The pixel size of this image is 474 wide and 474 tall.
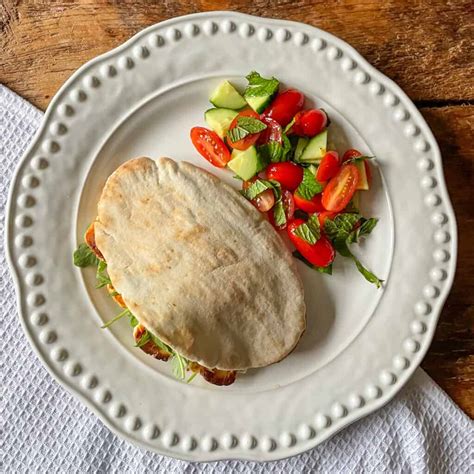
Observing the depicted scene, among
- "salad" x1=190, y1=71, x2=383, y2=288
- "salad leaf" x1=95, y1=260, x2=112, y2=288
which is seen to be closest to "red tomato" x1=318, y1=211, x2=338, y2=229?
"salad" x1=190, y1=71, x2=383, y2=288

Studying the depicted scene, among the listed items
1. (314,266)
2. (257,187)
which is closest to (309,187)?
(257,187)

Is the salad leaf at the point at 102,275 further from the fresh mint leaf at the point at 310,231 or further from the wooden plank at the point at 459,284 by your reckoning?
the wooden plank at the point at 459,284

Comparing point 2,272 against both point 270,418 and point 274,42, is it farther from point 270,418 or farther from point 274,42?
point 274,42

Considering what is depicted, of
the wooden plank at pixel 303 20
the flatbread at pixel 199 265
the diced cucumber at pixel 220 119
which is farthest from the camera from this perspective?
the wooden plank at pixel 303 20

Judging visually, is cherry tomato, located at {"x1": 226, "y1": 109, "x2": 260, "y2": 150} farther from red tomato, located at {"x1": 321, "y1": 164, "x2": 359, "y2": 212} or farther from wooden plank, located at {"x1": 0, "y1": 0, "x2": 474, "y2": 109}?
wooden plank, located at {"x1": 0, "y1": 0, "x2": 474, "y2": 109}

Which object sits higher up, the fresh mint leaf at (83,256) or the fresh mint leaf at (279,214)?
the fresh mint leaf at (279,214)

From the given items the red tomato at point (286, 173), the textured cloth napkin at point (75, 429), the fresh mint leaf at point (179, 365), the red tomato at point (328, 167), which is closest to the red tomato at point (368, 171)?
the red tomato at point (328, 167)

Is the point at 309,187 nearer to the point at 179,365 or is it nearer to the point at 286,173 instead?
the point at 286,173
